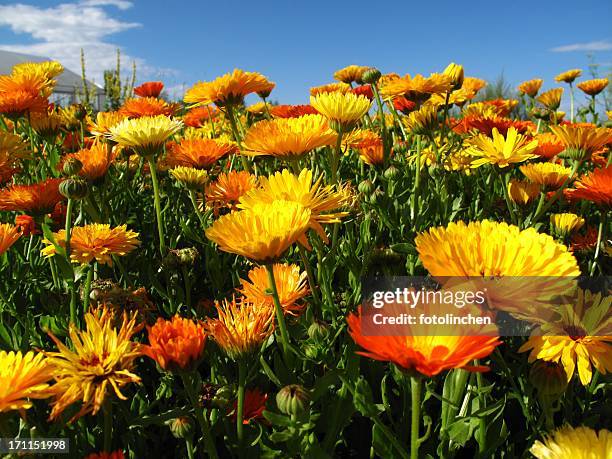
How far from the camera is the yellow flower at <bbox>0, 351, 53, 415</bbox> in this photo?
805mm

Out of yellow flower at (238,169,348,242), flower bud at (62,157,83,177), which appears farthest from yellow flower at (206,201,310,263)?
flower bud at (62,157,83,177)

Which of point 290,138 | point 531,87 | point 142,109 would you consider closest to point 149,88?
point 142,109

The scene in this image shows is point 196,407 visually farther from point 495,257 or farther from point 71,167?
point 71,167

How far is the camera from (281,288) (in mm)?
1354

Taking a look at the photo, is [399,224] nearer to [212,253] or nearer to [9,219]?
[212,253]

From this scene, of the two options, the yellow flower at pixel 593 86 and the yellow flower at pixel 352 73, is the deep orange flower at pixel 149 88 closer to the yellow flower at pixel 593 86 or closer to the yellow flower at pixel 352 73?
the yellow flower at pixel 352 73

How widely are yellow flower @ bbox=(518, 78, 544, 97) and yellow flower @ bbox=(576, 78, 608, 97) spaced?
13.1 inches

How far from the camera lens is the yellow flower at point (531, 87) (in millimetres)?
4234

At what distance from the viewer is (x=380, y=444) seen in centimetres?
96

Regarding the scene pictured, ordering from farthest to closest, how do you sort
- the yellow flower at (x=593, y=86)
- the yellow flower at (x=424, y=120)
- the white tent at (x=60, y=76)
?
1. the white tent at (x=60, y=76)
2. the yellow flower at (x=593, y=86)
3. the yellow flower at (x=424, y=120)

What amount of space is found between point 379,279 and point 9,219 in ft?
5.79

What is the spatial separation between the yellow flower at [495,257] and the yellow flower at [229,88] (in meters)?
1.29

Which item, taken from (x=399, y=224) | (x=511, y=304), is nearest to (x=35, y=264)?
(x=399, y=224)

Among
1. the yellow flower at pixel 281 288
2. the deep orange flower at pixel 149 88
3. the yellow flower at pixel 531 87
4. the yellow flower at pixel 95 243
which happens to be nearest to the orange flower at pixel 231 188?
the yellow flower at pixel 95 243
